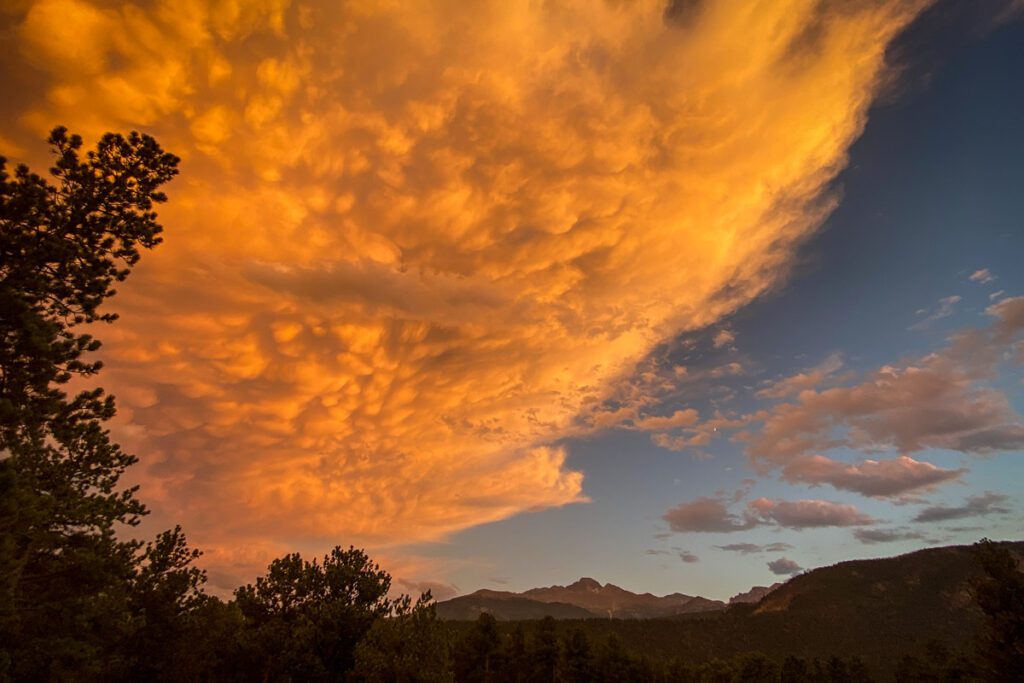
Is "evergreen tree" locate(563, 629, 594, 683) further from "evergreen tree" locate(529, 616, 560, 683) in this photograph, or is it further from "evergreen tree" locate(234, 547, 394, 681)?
"evergreen tree" locate(234, 547, 394, 681)

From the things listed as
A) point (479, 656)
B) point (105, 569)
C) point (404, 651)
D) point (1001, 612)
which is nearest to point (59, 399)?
point (105, 569)

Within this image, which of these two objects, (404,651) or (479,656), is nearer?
(404,651)

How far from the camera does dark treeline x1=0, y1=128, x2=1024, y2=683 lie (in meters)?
14.9

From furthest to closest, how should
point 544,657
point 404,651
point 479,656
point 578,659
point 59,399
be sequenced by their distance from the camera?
1. point 578,659
2. point 544,657
3. point 479,656
4. point 404,651
5. point 59,399

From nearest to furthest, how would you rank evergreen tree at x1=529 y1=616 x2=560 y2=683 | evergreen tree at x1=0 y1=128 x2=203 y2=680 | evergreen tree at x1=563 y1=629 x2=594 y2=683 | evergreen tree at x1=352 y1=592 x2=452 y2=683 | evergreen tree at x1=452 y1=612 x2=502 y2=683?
evergreen tree at x1=0 y1=128 x2=203 y2=680 → evergreen tree at x1=352 y1=592 x2=452 y2=683 → evergreen tree at x1=452 y1=612 x2=502 y2=683 → evergreen tree at x1=563 y1=629 x2=594 y2=683 → evergreen tree at x1=529 y1=616 x2=560 y2=683

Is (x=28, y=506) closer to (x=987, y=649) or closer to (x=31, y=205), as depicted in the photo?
(x=31, y=205)

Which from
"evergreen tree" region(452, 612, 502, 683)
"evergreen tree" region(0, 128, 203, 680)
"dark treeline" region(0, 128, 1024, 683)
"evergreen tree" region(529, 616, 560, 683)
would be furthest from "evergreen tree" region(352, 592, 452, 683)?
"evergreen tree" region(529, 616, 560, 683)

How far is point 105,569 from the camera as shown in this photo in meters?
22.0

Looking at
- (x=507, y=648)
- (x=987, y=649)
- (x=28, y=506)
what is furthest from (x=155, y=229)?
(x=507, y=648)

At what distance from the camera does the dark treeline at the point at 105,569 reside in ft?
48.8

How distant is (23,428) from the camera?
16.5 m

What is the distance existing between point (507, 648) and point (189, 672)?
154 feet

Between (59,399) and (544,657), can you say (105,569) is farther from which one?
(544,657)

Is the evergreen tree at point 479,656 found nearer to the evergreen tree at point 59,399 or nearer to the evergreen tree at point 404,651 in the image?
the evergreen tree at point 404,651
